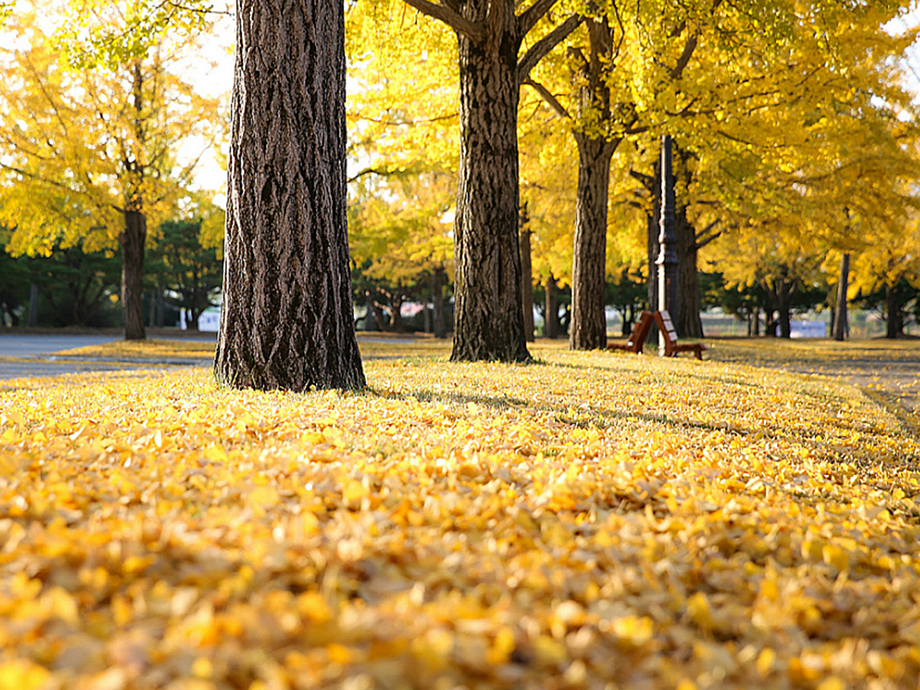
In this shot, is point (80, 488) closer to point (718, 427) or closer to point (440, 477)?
point (440, 477)

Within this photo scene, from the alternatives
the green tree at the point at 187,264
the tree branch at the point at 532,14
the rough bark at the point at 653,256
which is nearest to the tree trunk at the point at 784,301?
the rough bark at the point at 653,256

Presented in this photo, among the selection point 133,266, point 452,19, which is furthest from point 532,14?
point 133,266

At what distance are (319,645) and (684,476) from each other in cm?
239

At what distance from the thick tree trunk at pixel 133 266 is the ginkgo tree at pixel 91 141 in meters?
0.03

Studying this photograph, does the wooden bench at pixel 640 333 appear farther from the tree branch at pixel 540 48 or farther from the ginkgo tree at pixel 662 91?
the tree branch at pixel 540 48

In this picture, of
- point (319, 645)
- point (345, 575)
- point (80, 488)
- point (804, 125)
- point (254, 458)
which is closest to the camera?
point (319, 645)

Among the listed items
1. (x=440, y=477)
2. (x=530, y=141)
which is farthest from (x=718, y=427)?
(x=530, y=141)

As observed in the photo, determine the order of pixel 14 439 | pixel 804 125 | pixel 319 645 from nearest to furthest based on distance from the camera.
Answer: pixel 319 645
pixel 14 439
pixel 804 125

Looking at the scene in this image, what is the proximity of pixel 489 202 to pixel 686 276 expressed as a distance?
13.9 m

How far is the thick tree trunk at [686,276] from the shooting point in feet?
69.2

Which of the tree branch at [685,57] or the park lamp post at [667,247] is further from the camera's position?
the tree branch at [685,57]

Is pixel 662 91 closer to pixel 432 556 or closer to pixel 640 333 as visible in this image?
pixel 640 333

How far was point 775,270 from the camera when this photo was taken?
113ft

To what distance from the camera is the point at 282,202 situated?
559 cm
